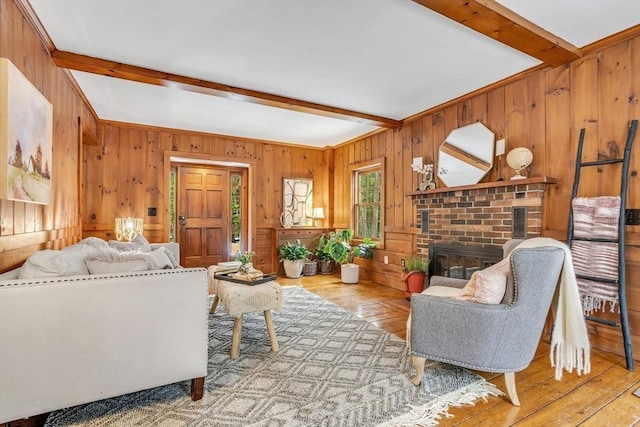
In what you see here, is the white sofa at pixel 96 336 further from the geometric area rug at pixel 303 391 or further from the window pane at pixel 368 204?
the window pane at pixel 368 204

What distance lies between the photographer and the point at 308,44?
266 cm

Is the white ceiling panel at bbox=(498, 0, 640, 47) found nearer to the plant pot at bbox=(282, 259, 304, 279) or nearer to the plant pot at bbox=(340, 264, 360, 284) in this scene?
the plant pot at bbox=(340, 264, 360, 284)

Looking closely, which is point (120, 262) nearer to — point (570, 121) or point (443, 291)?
point (443, 291)

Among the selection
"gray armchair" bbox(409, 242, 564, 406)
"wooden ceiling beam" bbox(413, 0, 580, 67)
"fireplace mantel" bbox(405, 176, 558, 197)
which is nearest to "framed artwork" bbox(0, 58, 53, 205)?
"wooden ceiling beam" bbox(413, 0, 580, 67)

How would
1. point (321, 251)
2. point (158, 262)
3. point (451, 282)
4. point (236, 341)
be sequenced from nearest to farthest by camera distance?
point (158, 262) → point (236, 341) → point (451, 282) → point (321, 251)

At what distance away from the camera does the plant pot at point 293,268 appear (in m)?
5.54

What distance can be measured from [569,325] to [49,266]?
2.69m

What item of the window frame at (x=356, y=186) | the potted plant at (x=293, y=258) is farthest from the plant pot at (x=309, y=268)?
the window frame at (x=356, y=186)

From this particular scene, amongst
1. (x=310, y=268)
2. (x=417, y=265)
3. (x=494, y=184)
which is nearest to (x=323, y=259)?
(x=310, y=268)

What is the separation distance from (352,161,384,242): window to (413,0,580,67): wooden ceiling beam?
267cm

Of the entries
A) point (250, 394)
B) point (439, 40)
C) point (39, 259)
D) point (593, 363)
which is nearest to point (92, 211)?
point (39, 259)

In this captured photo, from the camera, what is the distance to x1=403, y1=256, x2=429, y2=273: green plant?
3992 millimetres

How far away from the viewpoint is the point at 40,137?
2369mm

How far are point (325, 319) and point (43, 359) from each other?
7.50ft
